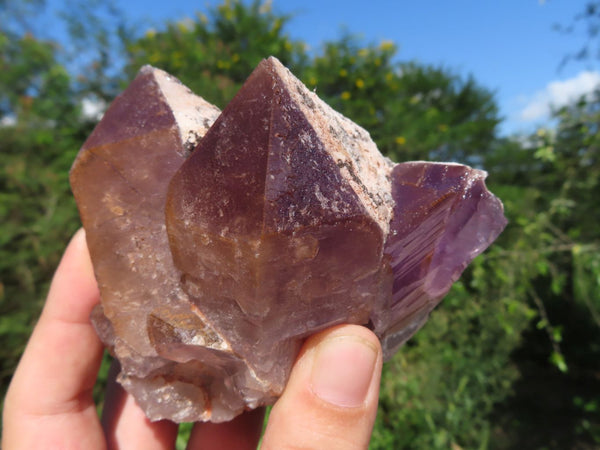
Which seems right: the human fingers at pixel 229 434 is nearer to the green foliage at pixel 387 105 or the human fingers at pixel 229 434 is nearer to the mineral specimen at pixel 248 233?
the mineral specimen at pixel 248 233

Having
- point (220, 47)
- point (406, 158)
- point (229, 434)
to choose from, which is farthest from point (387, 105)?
point (229, 434)

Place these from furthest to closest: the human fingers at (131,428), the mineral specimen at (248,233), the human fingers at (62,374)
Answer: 1. the human fingers at (131,428)
2. the human fingers at (62,374)
3. the mineral specimen at (248,233)

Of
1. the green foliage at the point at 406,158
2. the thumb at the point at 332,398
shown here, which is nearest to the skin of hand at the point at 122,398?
the thumb at the point at 332,398

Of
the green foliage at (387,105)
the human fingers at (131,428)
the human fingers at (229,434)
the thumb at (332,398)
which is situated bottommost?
the human fingers at (131,428)

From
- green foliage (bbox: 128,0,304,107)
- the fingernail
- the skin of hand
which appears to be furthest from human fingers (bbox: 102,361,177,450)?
green foliage (bbox: 128,0,304,107)

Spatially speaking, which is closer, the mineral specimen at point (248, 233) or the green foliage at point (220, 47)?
the mineral specimen at point (248, 233)

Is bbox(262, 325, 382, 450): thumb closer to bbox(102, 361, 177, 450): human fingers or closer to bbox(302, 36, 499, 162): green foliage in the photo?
bbox(102, 361, 177, 450): human fingers

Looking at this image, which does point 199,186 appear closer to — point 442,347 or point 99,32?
point 442,347
